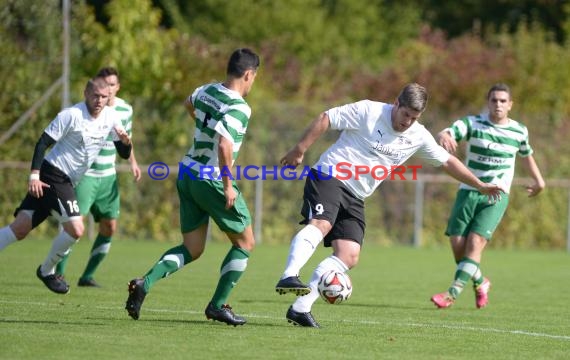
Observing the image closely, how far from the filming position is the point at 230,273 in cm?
829

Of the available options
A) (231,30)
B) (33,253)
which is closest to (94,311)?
(33,253)

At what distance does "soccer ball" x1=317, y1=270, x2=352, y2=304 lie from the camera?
802 centimetres

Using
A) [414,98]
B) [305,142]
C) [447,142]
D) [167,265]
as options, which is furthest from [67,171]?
[414,98]

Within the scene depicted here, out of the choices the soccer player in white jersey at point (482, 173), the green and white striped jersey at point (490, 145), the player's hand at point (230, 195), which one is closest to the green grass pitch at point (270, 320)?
the soccer player in white jersey at point (482, 173)

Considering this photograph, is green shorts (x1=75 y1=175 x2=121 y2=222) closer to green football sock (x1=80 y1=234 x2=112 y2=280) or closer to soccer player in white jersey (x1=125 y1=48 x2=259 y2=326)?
green football sock (x1=80 y1=234 x2=112 y2=280)

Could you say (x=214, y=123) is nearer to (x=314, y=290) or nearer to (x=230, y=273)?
(x=230, y=273)

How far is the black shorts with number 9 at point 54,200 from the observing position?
1030cm

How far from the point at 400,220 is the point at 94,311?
14148 mm

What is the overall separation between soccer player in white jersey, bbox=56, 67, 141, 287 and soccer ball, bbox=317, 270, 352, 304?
3765 mm

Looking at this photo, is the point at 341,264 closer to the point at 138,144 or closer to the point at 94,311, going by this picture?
the point at 94,311

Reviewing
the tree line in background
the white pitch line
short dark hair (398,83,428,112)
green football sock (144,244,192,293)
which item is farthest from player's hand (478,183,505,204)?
the tree line in background

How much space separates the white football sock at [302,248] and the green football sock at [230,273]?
447mm

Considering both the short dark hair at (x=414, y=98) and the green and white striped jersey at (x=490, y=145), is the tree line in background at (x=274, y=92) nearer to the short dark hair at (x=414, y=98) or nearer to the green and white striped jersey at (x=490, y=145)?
the green and white striped jersey at (x=490, y=145)

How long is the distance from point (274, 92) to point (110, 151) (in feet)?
42.4
